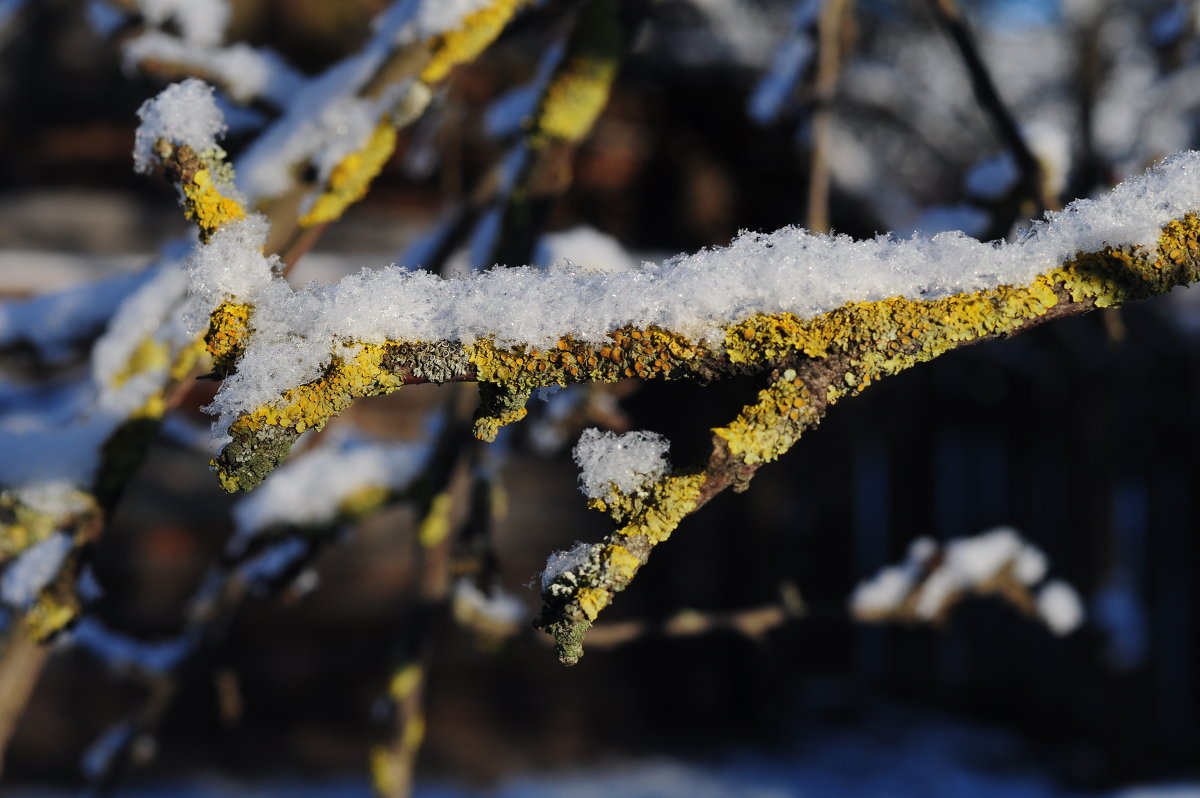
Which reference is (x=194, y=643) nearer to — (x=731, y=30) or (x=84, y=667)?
(x=84, y=667)

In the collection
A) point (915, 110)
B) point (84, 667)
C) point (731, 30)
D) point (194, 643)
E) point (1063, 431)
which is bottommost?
point (84, 667)

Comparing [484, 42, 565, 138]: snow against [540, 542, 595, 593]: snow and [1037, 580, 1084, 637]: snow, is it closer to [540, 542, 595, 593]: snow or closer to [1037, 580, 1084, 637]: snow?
[540, 542, 595, 593]: snow

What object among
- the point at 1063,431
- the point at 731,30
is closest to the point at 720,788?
the point at 1063,431

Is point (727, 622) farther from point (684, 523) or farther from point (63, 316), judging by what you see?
point (684, 523)

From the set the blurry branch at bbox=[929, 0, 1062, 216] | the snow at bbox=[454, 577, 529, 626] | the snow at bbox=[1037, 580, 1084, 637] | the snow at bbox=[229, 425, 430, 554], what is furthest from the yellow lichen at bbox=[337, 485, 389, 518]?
the snow at bbox=[1037, 580, 1084, 637]

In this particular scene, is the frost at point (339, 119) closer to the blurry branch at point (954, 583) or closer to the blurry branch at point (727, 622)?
the blurry branch at point (727, 622)
